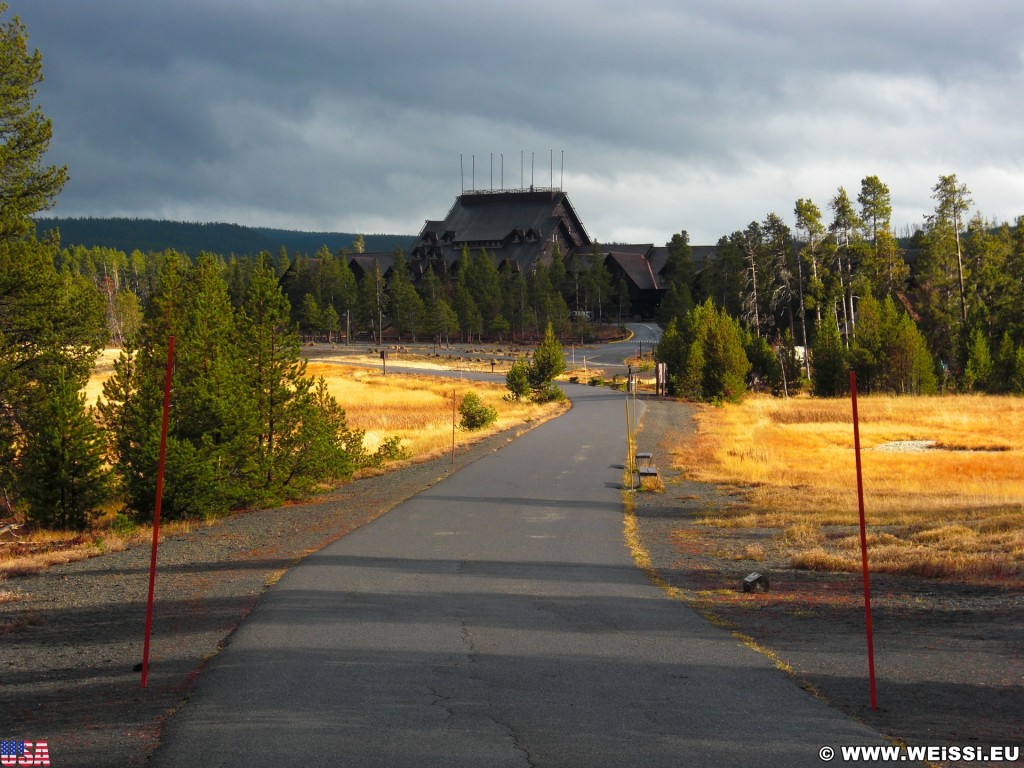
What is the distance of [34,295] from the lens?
24.8m

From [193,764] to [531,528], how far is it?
12136mm

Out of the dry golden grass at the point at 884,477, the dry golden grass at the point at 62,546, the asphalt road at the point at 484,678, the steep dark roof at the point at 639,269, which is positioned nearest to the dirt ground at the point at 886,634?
the asphalt road at the point at 484,678

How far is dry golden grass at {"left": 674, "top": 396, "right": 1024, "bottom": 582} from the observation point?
47.8ft

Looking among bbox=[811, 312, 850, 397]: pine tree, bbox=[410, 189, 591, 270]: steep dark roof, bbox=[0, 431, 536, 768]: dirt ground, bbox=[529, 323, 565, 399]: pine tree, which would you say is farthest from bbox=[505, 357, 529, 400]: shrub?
bbox=[410, 189, 591, 270]: steep dark roof

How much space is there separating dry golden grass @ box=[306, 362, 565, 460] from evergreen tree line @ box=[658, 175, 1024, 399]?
14.0 m

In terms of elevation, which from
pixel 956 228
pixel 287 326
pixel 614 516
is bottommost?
pixel 614 516

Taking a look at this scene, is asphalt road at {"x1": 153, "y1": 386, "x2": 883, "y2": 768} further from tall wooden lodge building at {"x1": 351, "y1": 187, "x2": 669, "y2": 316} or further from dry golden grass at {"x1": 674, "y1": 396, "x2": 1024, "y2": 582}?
tall wooden lodge building at {"x1": 351, "y1": 187, "x2": 669, "y2": 316}

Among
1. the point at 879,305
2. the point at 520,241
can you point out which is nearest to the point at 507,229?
the point at 520,241

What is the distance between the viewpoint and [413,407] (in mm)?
56625

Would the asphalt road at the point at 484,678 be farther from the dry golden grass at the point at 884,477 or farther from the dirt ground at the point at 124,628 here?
the dry golden grass at the point at 884,477

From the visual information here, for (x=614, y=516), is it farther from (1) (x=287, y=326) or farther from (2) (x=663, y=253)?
(2) (x=663, y=253)

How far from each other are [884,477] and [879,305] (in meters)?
41.6

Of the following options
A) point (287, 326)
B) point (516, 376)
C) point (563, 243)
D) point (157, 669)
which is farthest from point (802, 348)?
point (157, 669)

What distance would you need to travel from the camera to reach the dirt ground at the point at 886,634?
7070 mm
